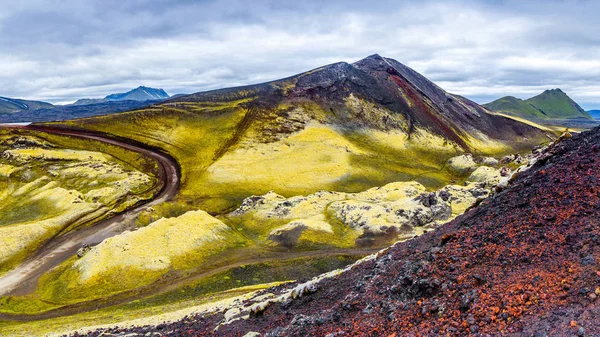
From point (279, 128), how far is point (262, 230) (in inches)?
3861

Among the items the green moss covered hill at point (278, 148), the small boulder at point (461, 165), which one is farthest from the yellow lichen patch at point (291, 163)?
the small boulder at point (461, 165)

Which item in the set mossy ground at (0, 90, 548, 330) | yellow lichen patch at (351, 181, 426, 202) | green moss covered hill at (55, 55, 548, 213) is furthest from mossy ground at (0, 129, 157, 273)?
yellow lichen patch at (351, 181, 426, 202)

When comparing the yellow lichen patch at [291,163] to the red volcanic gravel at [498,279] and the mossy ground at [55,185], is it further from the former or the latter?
the red volcanic gravel at [498,279]

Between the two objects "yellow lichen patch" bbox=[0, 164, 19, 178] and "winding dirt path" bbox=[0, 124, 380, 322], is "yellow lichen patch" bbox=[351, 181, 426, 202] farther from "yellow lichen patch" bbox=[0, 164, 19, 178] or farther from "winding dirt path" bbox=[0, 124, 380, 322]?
"yellow lichen patch" bbox=[0, 164, 19, 178]

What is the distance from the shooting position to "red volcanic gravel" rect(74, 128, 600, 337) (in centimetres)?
1495

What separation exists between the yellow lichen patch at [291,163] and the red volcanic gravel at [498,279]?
325 ft

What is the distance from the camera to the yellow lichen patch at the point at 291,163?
5113 inches

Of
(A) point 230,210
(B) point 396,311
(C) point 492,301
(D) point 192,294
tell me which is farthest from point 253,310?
(A) point 230,210

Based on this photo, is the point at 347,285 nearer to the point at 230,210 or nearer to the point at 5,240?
the point at 230,210

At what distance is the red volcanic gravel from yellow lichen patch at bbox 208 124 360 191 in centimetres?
9901

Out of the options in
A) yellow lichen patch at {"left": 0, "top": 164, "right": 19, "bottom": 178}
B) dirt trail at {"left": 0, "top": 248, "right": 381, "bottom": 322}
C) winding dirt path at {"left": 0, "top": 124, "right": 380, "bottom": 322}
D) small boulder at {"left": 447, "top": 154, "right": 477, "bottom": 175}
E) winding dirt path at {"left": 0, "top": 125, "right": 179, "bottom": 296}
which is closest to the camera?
dirt trail at {"left": 0, "top": 248, "right": 381, "bottom": 322}

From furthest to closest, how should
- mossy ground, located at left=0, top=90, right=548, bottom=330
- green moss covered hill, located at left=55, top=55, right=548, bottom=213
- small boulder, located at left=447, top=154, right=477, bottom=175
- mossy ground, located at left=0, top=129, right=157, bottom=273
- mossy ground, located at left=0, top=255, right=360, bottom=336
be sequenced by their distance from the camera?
small boulder, located at left=447, top=154, right=477, bottom=175, green moss covered hill, located at left=55, top=55, right=548, bottom=213, mossy ground, located at left=0, top=129, right=157, bottom=273, mossy ground, located at left=0, top=90, right=548, bottom=330, mossy ground, located at left=0, top=255, right=360, bottom=336

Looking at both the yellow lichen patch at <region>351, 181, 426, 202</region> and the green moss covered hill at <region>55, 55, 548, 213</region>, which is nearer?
the yellow lichen patch at <region>351, 181, 426, 202</region>

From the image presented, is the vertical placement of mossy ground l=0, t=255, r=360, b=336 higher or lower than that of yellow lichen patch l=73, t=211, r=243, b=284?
lower
